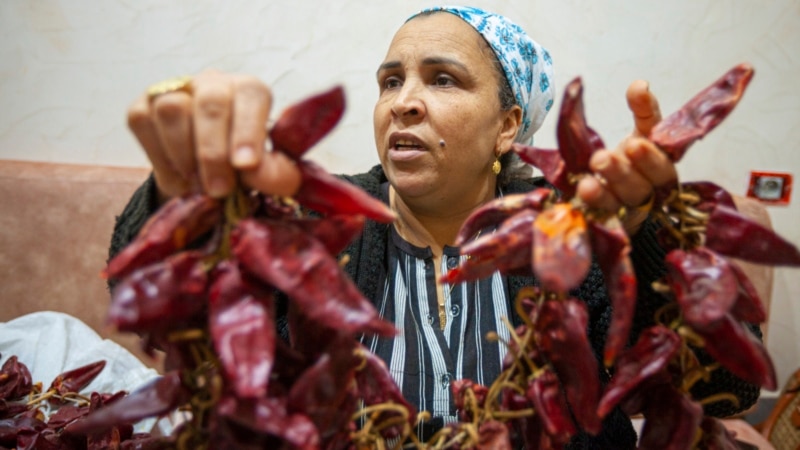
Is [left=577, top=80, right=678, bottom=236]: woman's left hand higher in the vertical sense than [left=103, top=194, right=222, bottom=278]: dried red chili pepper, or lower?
higher

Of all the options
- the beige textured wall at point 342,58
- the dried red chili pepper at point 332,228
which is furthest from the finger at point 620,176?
the beige textured wall at point 342,58

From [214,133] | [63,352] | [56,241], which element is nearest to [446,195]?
[214,133]

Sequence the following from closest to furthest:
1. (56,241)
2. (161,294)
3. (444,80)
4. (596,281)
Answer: (161,294) → (596,281) → (444,80) → (56,241)

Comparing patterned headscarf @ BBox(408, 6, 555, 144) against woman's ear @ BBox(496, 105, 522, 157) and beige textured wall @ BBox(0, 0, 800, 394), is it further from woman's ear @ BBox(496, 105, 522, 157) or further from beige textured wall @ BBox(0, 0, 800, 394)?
beige textured wall @ BBox(0, 0, 800, 394)

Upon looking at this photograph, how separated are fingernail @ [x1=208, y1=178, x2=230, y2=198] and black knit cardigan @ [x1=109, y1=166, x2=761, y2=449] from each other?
0.29 meters

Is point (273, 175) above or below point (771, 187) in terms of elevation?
above

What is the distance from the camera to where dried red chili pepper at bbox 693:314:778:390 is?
53cm

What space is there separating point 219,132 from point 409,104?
0.67 meters

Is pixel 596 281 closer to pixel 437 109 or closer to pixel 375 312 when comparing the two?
pixel 437 109

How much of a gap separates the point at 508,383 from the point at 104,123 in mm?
1758

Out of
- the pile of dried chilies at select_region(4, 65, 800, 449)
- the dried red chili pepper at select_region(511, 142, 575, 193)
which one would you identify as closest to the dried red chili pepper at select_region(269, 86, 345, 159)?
the pile of dried chilies at select_region(4, 65, 800, 449)

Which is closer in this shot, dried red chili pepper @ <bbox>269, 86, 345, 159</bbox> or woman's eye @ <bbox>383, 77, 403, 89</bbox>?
dried red chili pepper @ <bbox>269, 86, 345, 159</bbox>

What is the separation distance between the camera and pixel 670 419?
0.58 meters

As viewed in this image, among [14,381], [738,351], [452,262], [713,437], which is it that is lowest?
[14,381]
